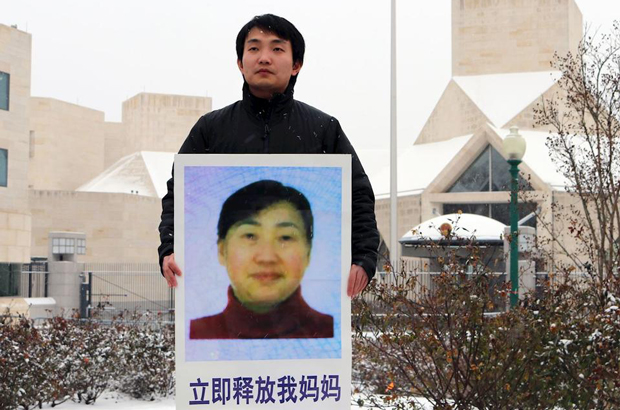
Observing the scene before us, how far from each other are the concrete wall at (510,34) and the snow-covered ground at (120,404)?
39.0m

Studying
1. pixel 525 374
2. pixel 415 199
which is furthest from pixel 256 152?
pixel 415 199

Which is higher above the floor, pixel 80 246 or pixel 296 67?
pixel 296 67

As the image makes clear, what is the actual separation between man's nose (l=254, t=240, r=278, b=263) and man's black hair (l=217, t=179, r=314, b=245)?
0.45 ft

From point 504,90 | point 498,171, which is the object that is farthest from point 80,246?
point 504,90

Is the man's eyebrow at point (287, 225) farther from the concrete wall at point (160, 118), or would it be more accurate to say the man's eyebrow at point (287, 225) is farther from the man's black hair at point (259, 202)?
the concrete wall at point (160, 118)

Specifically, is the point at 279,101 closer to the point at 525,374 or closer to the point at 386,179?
the point at 525,374

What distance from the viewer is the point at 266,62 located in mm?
3988

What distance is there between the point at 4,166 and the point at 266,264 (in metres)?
25.9

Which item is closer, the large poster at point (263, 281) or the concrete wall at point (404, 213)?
the large poster at point (263, 281)

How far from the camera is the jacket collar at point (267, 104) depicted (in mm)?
4090

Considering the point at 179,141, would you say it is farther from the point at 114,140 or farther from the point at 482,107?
the point at 482,107

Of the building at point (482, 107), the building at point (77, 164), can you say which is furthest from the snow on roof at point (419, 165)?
the building at point (77, 164)

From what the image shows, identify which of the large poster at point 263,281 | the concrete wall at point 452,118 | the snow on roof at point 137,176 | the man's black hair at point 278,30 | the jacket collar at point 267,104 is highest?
the concrete wall at point 452,118

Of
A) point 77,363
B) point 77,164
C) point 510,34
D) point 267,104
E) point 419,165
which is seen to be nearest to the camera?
point 267,104
